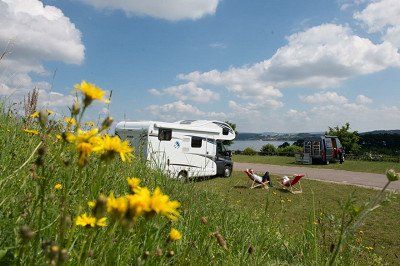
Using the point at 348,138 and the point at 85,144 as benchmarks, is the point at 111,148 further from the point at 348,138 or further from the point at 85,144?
the point at 348,138

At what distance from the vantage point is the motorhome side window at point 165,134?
18.2 m

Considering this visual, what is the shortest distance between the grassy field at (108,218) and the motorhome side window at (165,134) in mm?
11348

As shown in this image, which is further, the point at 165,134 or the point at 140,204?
the point at 165,134

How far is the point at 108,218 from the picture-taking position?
247cm

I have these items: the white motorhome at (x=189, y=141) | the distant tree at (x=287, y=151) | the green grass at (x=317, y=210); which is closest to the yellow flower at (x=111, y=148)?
the green grass at (x=317, y=210)

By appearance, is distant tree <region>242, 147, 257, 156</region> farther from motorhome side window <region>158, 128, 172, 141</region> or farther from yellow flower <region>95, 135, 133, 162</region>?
yellow flower <region>95, 135, 133, 162</region>

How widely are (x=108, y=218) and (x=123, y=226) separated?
1650 millimetres

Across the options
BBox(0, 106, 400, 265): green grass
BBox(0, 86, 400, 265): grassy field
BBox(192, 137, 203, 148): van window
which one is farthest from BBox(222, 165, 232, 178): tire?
BBox(0, 86, 400, 265): grassy field

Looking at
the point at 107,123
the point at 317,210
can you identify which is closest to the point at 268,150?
the point at 317,210

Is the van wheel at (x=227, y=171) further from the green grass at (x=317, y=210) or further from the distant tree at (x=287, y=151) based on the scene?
the distant tree at (x=287, y=151)

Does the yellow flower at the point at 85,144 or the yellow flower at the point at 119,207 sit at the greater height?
the yellow flower at the point at 85,144

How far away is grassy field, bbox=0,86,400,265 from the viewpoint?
3.71 ft

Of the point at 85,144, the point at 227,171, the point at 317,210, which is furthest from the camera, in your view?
the point at 227,171

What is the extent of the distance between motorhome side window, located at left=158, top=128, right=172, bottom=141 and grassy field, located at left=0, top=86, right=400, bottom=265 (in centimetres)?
1135
